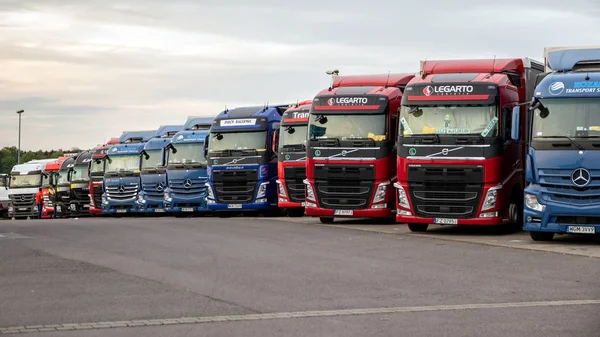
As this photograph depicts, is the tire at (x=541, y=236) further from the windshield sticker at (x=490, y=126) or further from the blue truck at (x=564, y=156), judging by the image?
the windshield sticker at (x=490, y=126)

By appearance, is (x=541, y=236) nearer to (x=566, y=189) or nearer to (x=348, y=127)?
(x=566, y=189)

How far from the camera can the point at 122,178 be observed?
42.1 meters

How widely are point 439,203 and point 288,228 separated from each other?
426 cm

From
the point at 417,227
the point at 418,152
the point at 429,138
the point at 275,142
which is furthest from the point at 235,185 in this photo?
the point at 429,138

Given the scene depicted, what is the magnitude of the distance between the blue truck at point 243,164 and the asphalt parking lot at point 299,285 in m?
11.1

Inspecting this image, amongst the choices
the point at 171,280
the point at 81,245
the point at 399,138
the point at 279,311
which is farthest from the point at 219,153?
the point at 279,311

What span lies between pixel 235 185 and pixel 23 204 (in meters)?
24.8

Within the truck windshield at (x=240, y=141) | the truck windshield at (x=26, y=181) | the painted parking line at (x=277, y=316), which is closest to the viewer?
the painted parking line at (x=277, y=316)

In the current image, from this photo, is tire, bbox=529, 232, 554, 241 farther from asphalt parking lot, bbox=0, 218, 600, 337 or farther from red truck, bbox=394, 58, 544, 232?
red truck, bbox=394, 58, 544, 232

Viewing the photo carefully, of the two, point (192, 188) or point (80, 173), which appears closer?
point (192, 188)

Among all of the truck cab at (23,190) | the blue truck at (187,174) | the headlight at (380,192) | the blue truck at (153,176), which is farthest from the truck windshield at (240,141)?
the truck cab at (23,190)

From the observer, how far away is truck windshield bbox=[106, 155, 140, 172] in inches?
1655

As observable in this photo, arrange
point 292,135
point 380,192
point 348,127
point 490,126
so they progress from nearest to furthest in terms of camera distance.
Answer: point 490,126, point 380,192, point 348,127, point 292,135

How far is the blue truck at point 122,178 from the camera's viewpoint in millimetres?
41750
